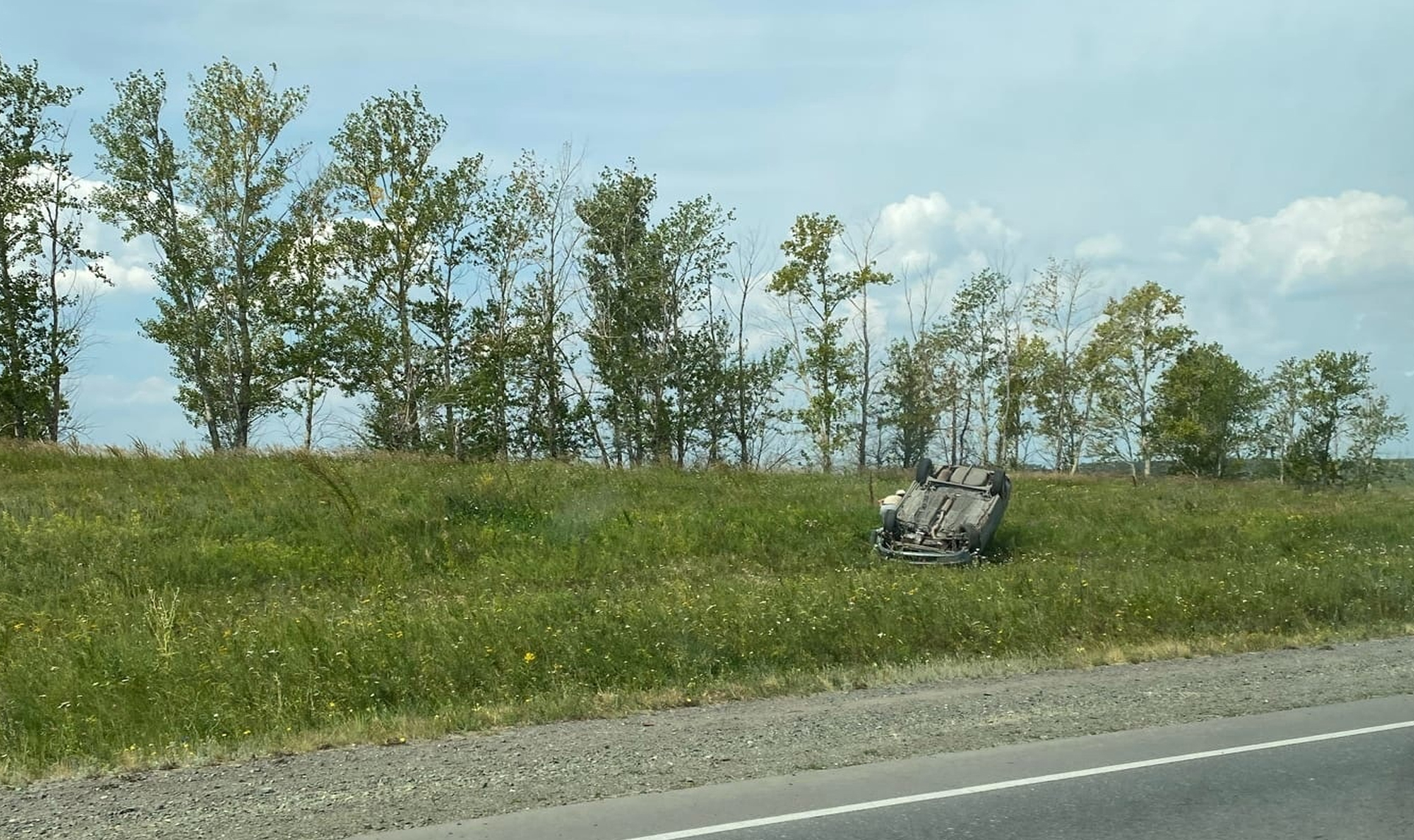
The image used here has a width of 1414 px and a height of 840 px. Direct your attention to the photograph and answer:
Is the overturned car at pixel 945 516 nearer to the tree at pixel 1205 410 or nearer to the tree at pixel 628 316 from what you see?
the tree at pixel 628 316

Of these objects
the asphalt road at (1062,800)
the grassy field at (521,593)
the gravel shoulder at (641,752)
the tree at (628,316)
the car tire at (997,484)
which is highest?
the tree at (628,316)

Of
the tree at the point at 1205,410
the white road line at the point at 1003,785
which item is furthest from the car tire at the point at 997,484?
the tree at the point at 1205,410

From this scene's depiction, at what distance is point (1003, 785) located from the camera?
6941 millimetres

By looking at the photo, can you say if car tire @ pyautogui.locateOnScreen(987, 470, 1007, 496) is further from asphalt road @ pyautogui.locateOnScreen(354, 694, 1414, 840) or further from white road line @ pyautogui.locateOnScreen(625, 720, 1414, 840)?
asphalt road @ pyautogui.locateOnScreen(354, 694, 1414, 840)

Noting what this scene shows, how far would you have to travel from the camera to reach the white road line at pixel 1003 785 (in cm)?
614

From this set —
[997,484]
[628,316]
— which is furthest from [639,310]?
[997,484]

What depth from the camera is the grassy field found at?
1025cm

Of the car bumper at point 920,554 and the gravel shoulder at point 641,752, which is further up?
the car bumper at point 920,554

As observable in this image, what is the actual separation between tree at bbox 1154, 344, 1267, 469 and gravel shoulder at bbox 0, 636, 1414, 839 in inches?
2216

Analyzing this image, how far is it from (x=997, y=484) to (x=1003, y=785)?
50.4 ft

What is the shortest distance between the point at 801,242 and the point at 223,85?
79.0ft

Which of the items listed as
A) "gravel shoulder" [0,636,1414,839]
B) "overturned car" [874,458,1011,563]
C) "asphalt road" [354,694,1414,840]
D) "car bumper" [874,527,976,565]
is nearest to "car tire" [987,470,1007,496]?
"overturned car" [874,458,1011,563]

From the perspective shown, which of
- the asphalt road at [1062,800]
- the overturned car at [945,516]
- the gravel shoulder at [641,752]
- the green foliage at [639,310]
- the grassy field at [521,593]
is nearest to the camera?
the asphalt road at [1062,800]

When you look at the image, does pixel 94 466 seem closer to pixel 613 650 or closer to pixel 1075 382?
pixel 613 650
